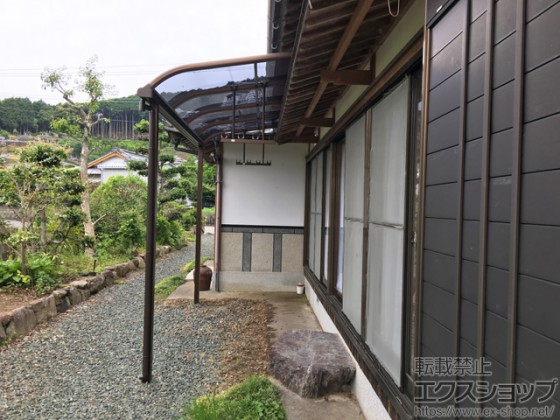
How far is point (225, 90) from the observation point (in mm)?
3889

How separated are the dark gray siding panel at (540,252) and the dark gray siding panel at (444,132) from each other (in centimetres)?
47

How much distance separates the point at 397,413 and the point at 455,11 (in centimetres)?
190

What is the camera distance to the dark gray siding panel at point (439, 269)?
4.18ft

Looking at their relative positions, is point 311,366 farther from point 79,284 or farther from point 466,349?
point 79,284

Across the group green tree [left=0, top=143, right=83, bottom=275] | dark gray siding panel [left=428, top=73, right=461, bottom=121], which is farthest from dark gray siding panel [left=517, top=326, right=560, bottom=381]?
green tree [left=0, top=143, right=83, bottom=275]

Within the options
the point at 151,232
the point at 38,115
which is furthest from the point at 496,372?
the point at 38,115

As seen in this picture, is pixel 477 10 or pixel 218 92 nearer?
pixel 477 10

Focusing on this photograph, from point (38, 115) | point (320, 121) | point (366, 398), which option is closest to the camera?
point (366, 398)

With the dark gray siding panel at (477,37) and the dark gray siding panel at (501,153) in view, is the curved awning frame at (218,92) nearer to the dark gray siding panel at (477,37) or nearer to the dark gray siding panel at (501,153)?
the dark gray siding panel at (477,37)

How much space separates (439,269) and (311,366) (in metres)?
1.82

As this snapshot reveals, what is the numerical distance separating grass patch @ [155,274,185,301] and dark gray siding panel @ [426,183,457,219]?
547 cm

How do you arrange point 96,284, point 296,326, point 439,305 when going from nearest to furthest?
point 439,305
point 296,326
point 96,284

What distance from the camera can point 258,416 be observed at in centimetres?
245

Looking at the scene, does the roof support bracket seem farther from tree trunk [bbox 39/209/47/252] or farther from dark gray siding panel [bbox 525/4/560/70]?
tree trunk [bbox 39/209/47/252]
